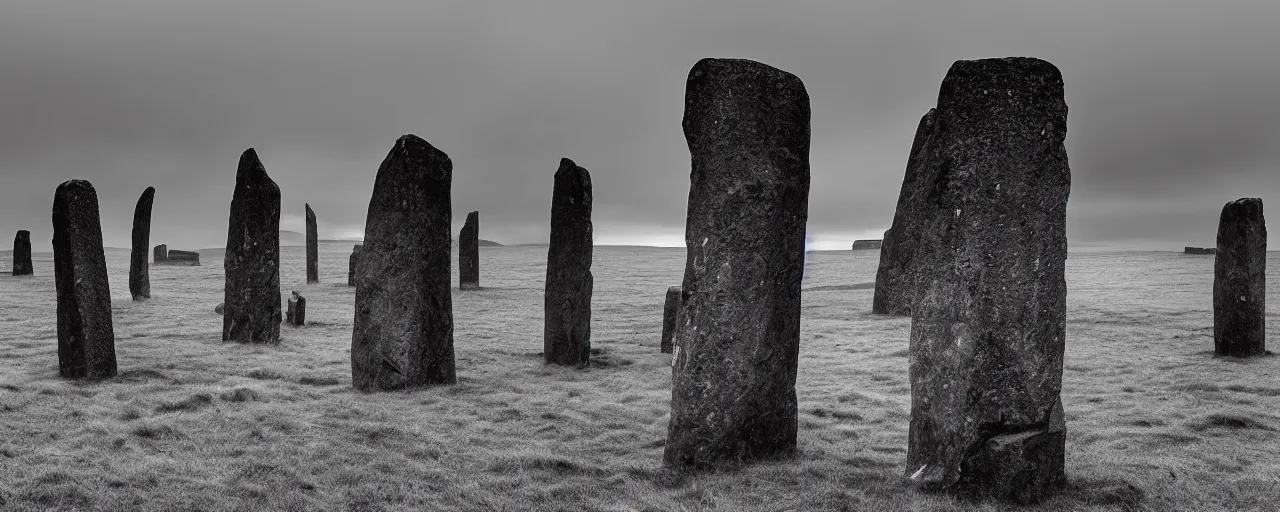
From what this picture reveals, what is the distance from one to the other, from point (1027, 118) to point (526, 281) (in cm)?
3116

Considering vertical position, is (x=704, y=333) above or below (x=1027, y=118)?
below

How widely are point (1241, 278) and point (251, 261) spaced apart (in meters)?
17.2

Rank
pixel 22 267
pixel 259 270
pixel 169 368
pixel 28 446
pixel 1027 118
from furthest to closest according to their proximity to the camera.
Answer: pixel 22 267, pixel 259 270, pixel 169 368, pixel 28 446, pixel 1027 118

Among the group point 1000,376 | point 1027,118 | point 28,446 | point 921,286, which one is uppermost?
point 1027,118

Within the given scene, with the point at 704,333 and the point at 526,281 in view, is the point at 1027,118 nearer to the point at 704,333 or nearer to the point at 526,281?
the point at 704,333

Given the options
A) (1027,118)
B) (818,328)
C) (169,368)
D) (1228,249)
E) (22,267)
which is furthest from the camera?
(22,267)

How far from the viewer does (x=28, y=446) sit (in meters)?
7.38

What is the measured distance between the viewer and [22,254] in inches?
1258

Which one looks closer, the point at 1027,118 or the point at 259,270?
the point at 1027,118

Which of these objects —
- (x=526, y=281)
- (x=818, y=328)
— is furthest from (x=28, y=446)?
(x=526, y=281)

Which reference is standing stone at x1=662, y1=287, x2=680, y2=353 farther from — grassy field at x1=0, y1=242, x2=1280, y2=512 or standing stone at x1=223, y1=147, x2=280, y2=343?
standing stone at x1=223, y1=147, x2=280, y2=343

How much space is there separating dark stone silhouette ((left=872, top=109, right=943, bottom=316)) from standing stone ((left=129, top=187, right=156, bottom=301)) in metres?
20.7

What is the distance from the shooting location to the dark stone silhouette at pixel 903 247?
19.0m

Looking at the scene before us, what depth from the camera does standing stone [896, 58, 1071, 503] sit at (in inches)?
227
